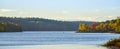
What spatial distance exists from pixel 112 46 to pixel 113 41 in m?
1.81

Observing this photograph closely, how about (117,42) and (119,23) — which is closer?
(117,42)

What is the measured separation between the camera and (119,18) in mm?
158125

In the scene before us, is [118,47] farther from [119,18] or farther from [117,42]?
[119,18]

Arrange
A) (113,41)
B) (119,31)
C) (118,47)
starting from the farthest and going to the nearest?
1. (119,31)
2. (113,41)
3. (118,47)

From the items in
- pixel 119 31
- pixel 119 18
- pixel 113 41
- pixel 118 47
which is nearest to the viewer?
pixel 118 47

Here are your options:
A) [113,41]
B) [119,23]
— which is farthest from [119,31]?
[113,41]

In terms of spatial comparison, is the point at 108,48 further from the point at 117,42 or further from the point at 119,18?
the point at 119,18

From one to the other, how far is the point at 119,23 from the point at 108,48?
323ft

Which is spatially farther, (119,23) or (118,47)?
(119,23)

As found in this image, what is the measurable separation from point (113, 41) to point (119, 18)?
92.2 metres

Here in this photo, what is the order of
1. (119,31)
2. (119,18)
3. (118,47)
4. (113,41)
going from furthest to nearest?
(119,31)
(119,18)
(113,41)
(118,47)

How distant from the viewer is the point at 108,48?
204 ft

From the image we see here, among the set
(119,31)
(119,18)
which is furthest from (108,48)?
(119,31)

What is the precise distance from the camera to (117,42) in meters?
65.8
